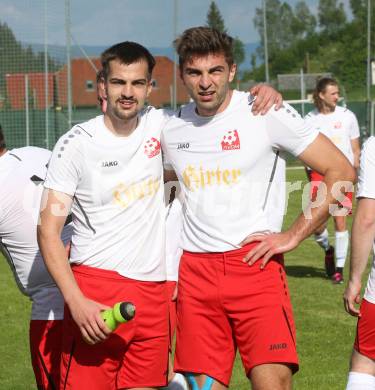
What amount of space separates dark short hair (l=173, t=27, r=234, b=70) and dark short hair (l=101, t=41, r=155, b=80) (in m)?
0.19

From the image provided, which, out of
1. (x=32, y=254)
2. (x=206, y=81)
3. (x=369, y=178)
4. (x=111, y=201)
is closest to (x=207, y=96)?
(x=206, y=81)

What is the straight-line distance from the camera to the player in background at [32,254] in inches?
215

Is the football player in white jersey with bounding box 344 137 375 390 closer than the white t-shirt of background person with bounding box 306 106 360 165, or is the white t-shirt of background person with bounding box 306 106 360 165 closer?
the football player in white jersey with bounding box 344 137 375 390

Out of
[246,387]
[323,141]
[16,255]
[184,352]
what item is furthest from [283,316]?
[246,387]

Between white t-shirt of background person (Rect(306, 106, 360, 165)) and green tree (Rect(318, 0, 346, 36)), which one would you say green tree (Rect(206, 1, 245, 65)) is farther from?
green tree (Rect(318, 0, 346, 36))

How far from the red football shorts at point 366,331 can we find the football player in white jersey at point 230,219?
43cm

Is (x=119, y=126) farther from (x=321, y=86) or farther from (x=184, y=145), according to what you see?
(x=321, y=86)

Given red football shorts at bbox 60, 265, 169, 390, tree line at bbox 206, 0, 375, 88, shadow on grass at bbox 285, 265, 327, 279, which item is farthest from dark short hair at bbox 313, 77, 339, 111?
tree line at bbox 206, 0, 375, 88

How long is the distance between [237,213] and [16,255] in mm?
1542

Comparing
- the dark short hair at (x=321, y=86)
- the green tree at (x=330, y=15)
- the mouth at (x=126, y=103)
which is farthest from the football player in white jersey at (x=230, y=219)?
the green tree at (x=330, y=15)

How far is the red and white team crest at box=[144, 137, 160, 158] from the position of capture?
16.2ft

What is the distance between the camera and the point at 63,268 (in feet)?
15.1

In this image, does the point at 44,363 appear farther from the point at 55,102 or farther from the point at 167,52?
the point at 167,52

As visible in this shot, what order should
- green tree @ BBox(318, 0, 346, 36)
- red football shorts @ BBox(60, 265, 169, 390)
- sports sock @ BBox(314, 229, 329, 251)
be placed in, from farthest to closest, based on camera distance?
green tree @ BBox(318, 0, 346, 36), sports sock @ BBox(314, 229, 329, 251), red football shorts @ BBox(60, 265, 169, 390)
